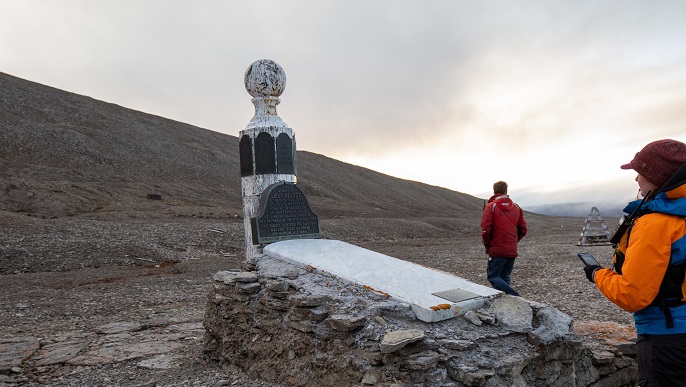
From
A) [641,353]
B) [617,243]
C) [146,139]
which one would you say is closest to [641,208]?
[617,243]

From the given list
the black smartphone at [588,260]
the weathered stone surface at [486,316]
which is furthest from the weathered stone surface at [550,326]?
the black smartphone at [588,260]

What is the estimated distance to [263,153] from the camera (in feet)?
22.8

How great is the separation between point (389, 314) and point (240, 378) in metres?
1.86

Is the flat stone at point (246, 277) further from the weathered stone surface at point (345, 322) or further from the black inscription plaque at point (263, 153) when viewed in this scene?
the black inscription plaque at point (263, 153)

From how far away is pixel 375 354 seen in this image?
3.72 metres

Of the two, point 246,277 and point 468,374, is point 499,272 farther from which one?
point 246,277

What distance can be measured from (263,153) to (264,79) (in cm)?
117

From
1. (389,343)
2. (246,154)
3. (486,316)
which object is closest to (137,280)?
(246,154)

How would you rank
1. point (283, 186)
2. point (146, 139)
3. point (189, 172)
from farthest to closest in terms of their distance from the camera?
point (146, 139)
point (189, 172)
point (283, 186)

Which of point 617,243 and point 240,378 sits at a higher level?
point 617,243

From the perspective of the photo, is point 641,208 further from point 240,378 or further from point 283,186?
point 283,186

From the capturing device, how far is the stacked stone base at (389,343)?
363 centimetres

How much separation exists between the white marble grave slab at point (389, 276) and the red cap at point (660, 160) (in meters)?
1.90

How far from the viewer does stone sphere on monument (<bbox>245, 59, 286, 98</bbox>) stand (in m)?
→ 7.16
